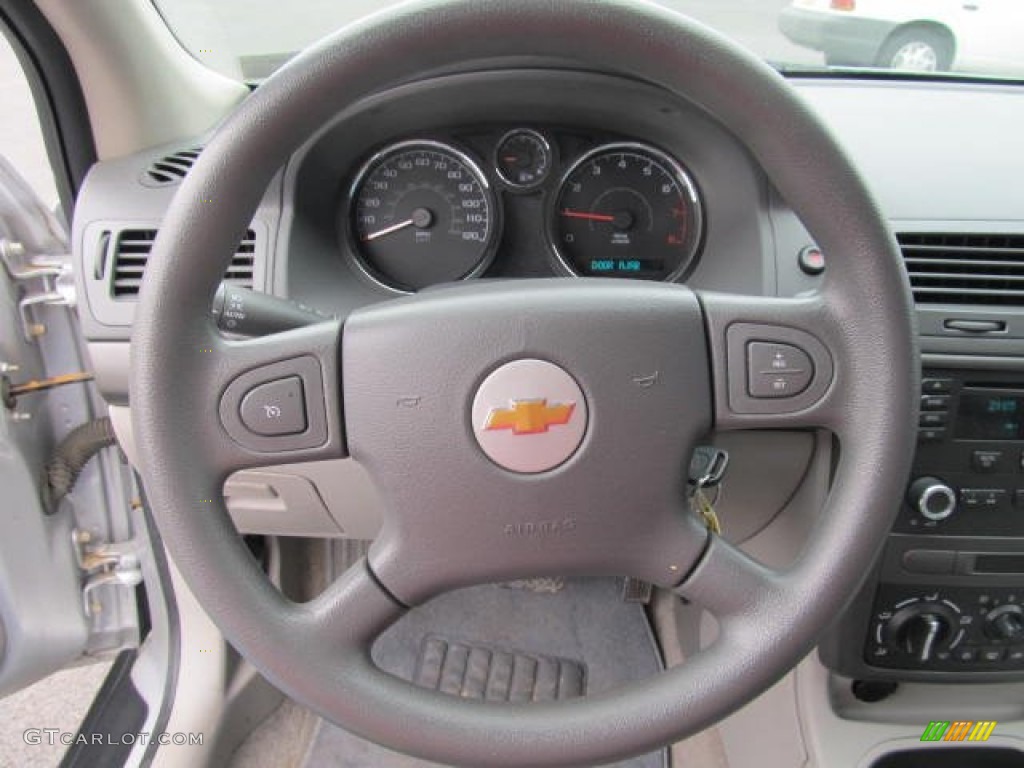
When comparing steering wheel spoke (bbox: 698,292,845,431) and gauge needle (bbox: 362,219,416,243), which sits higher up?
gauge needle (bbox: 362,219,416,243)

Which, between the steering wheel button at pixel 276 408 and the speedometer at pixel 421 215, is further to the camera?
the speedometer at pixel 421 215

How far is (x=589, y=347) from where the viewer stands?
2.69ft

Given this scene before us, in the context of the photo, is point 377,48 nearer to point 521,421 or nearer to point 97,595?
point 521,421

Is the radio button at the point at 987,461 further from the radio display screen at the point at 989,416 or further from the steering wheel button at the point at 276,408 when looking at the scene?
the steering wheel button at the point at 276,408

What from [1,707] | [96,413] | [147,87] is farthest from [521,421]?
[1,707]

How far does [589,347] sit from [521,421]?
10cm

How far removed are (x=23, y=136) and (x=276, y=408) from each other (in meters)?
0.93

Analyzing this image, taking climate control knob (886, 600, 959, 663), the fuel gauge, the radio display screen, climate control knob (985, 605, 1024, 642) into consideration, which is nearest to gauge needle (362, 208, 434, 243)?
the fuel gauge

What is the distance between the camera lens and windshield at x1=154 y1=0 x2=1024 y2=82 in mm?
1396

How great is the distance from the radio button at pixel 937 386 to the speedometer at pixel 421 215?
24.7 inches

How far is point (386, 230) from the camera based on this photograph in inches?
51.6
